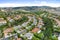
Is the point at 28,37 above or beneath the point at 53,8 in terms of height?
above

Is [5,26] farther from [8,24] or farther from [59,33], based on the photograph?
[59,33]

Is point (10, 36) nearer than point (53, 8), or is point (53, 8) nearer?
point (10, 36)

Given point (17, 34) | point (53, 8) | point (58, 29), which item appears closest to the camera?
point (17, 34)

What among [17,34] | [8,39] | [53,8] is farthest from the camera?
[53,8]

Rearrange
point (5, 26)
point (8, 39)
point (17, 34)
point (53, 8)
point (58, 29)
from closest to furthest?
1. point (8, 39)
2. point (17, 34)
3. point (5, 26)
4. point (58, 29)
5. point (53, 8)

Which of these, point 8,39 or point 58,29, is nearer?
point 8,39

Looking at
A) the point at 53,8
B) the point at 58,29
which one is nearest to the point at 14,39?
the point at 58,29

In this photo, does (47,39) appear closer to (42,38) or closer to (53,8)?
(42,38)

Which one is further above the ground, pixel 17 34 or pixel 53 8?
pixel 17 34

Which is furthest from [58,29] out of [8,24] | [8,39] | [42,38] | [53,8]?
[53,8]
